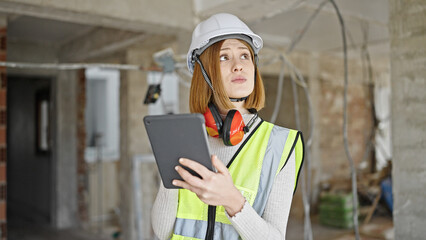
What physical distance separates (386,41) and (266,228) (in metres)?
4.92

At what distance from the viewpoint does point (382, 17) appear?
391cm

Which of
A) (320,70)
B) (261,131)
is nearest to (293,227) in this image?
(320,70)

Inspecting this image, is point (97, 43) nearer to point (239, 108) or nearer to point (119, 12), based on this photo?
point (119, 12)

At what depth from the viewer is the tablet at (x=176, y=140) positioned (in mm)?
914

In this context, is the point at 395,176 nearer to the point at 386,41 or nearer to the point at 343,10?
the point at 343,10

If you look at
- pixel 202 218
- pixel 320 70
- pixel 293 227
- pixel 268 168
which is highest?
pixel 320 70

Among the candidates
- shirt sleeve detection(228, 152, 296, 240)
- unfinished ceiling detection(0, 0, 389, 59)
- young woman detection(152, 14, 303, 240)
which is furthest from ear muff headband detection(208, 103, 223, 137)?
unfinished ceiling detection(0, 0, 389, 59)

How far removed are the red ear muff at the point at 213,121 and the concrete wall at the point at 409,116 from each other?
3.72ft

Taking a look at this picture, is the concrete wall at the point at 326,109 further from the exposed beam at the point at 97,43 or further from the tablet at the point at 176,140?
the tablet at the point at 176,140

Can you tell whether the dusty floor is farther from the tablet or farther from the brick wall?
the tablet

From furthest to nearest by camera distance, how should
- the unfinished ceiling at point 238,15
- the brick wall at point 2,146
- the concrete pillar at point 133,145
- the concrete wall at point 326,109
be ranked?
the concrete wall at point 326,109 → the concrete pillar at point 133,145 → the brick wall at point 2,146 → the unfinished ceiling at point 238,15

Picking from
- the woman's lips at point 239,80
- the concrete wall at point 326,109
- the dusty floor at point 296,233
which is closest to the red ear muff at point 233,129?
the woman's lips at point 239,80

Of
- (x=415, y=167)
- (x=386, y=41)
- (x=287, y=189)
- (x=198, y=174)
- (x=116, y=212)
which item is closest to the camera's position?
(x=198, y=174)

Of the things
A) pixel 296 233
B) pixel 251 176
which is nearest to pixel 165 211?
pixel 251 176
